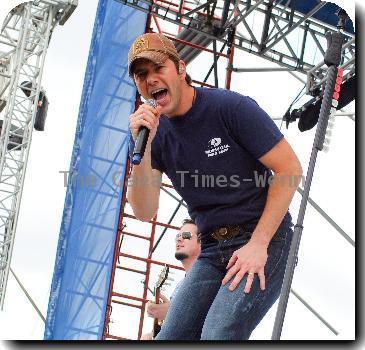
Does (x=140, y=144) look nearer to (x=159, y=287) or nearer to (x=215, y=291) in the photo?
(x=215, y=291)

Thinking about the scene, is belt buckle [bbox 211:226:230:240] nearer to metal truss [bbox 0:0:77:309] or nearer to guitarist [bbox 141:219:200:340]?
guitarist [bbox 141:219:200:340]

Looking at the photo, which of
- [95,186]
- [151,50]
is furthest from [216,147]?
[95,186]

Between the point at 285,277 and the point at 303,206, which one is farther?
the point at 303,206

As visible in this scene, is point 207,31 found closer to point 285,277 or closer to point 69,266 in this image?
point 69,266

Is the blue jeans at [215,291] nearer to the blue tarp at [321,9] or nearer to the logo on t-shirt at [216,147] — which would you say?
the logo on t-shirt at [216,147]

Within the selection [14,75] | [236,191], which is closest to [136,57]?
[236,191]

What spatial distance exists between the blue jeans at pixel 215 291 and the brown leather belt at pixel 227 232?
0.04 ft

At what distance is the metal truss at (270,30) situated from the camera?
751cm

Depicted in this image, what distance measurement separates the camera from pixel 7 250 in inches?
477

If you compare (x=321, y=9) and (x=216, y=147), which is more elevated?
(x=321, y=9)

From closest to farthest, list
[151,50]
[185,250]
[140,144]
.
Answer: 1. [140,144]
2. [151,50]
3. [185,250]

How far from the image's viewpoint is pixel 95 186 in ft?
22.9

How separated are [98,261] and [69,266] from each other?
388mm

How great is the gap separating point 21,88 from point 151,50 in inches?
393
